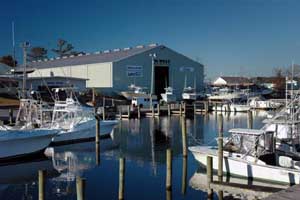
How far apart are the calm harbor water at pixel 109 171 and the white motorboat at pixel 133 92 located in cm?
3071

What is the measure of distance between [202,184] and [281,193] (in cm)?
820

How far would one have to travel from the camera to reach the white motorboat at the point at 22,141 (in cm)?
2388

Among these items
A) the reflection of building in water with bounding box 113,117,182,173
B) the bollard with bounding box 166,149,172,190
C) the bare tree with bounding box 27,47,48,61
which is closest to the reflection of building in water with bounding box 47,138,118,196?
the reflection of building in water with bounding box 113,117,182,173

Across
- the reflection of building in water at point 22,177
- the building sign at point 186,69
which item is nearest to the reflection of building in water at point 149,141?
the reflection of building in water at point 22,177

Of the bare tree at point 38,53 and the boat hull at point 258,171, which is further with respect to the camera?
the bare tree at point 38,53

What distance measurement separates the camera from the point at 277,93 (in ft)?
319

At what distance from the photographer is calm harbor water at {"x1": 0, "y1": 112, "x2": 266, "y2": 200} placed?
17734mm

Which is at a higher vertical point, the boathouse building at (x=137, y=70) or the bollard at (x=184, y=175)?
the boathouse building at (x=137, y=70)

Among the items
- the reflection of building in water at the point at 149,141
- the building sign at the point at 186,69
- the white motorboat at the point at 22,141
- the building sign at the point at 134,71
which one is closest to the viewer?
the white motorboat at the point at 22,141

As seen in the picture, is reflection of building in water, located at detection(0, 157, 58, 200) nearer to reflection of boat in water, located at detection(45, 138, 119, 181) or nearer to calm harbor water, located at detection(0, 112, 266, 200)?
calm harbor water, located at detection(0, 112, 266, 200)

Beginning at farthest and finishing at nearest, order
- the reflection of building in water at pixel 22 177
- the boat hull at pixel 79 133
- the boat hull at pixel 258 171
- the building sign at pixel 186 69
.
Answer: the building sign at pixel 186 69 < the boat hull at pixel 79 133 < the reflection of building in water at pixel 22 177 < the boat hull at pixel 258 171

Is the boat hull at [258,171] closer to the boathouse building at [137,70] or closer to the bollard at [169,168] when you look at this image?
the bollard at [169,168]

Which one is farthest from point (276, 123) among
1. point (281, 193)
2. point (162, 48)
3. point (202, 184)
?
point (162, 48)

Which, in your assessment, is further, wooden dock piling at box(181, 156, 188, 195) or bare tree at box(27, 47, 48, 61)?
bare tree at box(27, 47, 48, 61)
